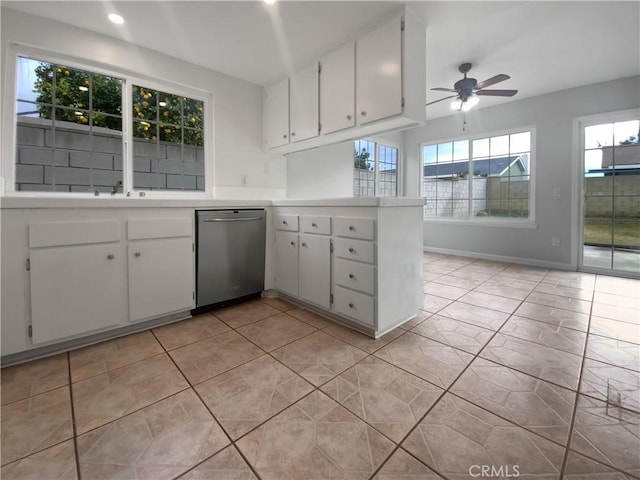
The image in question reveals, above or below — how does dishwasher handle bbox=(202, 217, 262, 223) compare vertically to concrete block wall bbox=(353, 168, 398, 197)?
below

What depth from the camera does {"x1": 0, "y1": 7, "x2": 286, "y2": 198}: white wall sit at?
82.1 inches

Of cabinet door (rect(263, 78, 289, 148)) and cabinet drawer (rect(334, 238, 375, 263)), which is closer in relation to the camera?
cabinet drawer (rect(334, 238, 375, 263))

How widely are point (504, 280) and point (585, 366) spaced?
1924 mm

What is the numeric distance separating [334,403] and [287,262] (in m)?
1.50

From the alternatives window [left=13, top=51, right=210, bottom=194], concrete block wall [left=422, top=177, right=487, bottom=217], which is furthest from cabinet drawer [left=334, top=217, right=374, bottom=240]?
concrete block wall [left=422, top=177, right=487, bottom=217]

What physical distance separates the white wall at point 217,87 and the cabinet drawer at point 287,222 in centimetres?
70

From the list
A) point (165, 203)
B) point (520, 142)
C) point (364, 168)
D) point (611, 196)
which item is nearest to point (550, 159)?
point (520, 142)

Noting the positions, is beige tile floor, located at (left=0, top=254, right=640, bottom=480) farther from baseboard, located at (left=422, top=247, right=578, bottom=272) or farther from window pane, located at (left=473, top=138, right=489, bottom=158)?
window pane, located at (left=473, top=138, right=489, bottom=158)

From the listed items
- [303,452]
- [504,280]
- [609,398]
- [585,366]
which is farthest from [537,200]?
A: [303,452]

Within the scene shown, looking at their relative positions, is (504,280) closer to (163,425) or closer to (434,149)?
(434,149)

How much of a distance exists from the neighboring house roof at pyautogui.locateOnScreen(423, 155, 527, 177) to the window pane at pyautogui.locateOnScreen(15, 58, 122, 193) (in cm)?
479

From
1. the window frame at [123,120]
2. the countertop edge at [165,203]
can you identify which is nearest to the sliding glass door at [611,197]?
the countertop edge at [165,203]

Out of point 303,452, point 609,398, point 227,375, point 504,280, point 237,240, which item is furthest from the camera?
point 504,280

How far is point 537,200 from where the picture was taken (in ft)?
13.6
